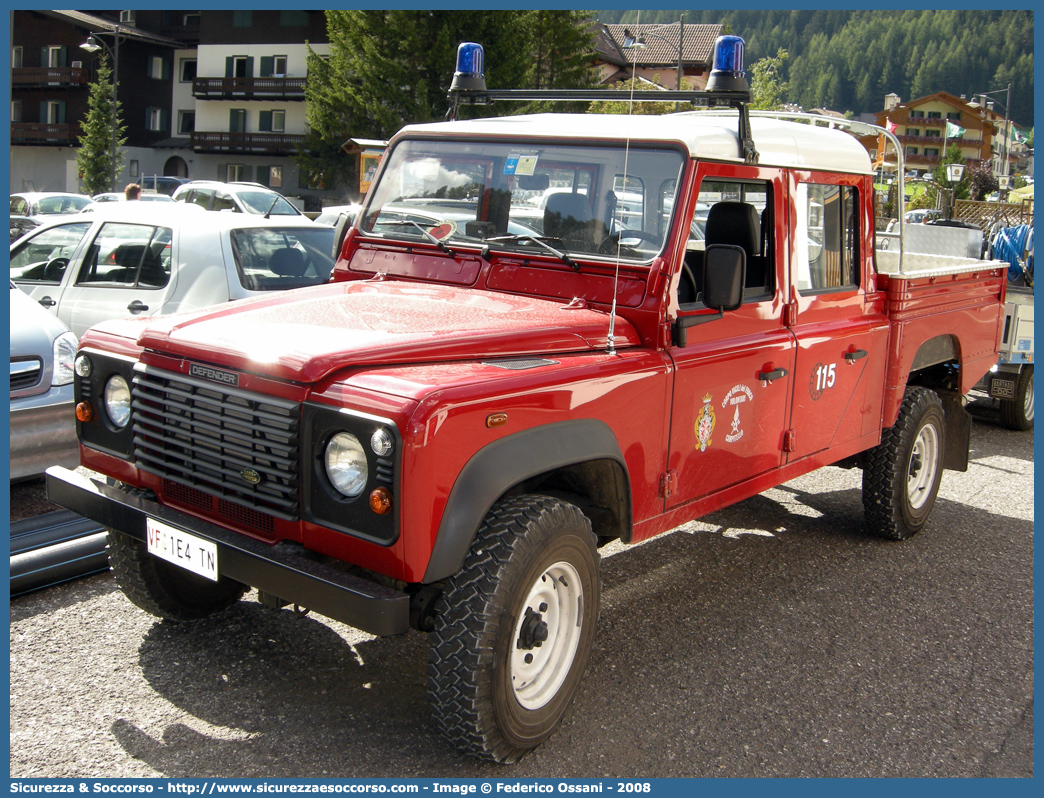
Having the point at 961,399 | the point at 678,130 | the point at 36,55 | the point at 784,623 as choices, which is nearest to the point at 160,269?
the point at 678,130

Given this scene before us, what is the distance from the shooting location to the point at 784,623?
4.65m

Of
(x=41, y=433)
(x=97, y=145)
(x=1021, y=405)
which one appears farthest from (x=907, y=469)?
(x=97, y=145)

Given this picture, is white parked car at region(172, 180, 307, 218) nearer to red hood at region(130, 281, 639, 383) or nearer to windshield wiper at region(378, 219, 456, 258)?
windshield wiper at region(378, 219, 456, 258)

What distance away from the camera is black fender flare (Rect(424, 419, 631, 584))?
2895 mm

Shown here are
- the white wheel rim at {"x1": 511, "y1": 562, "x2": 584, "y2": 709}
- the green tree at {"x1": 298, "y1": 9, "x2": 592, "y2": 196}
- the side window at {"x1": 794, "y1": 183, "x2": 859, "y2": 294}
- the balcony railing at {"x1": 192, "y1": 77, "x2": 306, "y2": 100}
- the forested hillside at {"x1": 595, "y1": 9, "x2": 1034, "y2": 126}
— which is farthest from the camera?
the forested hillside at {"x1": 595, "y1": 9, "x2": 1034, "y2": 126}

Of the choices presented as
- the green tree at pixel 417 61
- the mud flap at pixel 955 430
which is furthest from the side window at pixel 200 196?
the mud flap at pixel 955 430

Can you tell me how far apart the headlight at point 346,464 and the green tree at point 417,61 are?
3091 cm

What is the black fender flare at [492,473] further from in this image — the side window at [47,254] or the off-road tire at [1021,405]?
the off-road tire at [1021,405]

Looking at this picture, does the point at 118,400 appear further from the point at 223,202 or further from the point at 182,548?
the point at 223,202

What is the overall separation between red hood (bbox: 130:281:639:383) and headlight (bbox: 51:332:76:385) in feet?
7.42

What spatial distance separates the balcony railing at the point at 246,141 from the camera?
1993 inches

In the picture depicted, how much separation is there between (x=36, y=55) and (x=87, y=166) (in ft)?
47.3

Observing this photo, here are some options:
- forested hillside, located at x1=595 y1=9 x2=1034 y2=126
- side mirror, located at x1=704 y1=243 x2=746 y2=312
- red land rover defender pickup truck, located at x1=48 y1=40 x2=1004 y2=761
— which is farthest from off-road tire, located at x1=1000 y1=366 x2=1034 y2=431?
forested hillside, located at x1=595 y1=9 x2=1034 y2=126

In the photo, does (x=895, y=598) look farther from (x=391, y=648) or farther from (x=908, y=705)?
(x=391, y=648)
